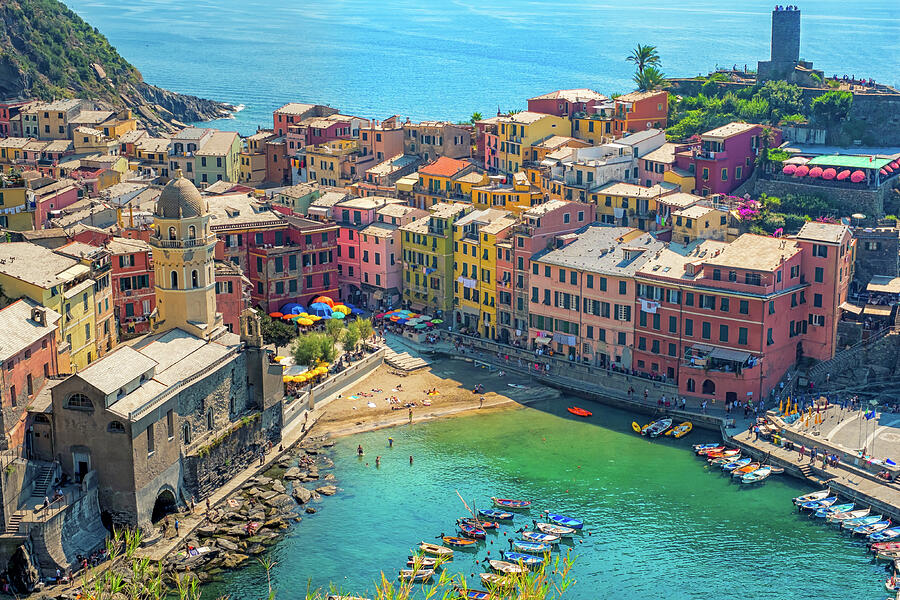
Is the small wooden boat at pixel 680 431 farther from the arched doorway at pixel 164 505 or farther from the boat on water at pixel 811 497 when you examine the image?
the arched doorway at pixel 164 505

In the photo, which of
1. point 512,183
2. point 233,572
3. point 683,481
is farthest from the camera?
point 512,183

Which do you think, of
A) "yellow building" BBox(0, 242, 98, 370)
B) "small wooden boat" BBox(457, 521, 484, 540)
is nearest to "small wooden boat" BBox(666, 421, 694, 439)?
"small wooden boat" BBox(457, 521, 484, 540)

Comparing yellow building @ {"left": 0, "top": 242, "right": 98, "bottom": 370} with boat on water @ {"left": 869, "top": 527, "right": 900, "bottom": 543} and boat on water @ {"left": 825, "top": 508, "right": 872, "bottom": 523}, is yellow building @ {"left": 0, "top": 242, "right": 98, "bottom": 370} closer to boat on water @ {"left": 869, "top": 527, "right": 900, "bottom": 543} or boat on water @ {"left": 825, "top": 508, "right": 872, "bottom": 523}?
boat on water @ {"left": 825, "top": 508, "right": 872, "bottom": 523}

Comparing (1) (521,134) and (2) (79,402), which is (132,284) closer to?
(2) (79,402)

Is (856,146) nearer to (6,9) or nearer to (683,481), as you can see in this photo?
(683,481)

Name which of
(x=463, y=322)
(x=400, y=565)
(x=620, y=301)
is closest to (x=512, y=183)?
(x=463, y=322)

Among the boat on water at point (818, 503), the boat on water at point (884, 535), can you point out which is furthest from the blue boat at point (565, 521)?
the boat on water at point (884, 535)

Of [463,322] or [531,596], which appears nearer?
[531,596]

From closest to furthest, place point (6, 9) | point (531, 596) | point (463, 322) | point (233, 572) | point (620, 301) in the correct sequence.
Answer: point (531, 596), point (233, 572), point (620, 301), point (463, 322), point (6, 9)
